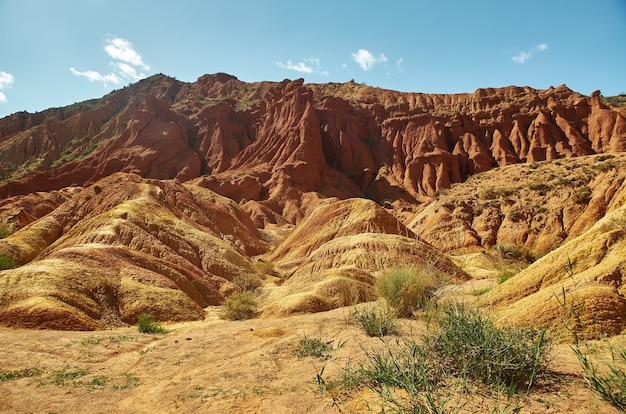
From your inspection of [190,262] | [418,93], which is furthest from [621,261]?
[418,93]

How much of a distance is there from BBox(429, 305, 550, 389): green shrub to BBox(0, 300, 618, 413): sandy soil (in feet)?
0.88

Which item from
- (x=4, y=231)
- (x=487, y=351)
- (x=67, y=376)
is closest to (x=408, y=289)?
(x=487, y=351)

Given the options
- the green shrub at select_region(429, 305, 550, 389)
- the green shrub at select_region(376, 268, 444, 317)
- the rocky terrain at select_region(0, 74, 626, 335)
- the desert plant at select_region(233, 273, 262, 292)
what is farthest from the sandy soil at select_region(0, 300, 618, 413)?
the desert plant at select_region(233, 273, 262, 292)

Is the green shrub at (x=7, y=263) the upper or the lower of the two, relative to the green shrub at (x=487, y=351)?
lower

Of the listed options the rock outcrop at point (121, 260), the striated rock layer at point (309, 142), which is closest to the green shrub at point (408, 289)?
the rock outcrop at point (121, 260)

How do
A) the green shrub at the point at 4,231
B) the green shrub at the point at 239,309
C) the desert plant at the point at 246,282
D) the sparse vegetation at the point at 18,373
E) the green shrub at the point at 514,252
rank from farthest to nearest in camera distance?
the green shrub at the point at 514,252
the green shrub at the point at 4,231
the desert plant at the point at 246,282
the green shrub at the point at 239,309
the sparse vegetation at the point at 18,373

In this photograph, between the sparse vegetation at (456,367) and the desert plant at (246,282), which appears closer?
the sparse vegetation at (456,367)

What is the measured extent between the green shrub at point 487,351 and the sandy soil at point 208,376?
0.27m

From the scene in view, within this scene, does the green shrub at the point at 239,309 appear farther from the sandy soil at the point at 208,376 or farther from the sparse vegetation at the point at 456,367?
the sparse vegetation at the point at 456,367

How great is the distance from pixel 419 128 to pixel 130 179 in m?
56.0

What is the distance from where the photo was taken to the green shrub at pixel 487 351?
4352 mm

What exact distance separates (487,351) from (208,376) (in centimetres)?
458

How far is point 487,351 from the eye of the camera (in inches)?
175

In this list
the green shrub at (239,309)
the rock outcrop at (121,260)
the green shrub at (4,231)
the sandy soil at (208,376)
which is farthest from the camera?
the green shrub at (4,231)
